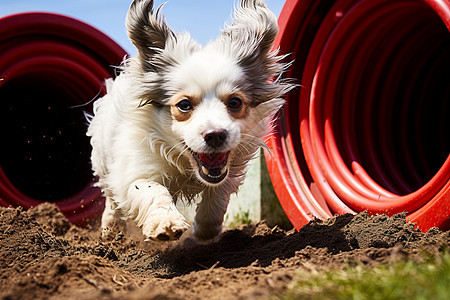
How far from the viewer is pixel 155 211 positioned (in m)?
3.23

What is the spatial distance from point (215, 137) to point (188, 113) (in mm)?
306

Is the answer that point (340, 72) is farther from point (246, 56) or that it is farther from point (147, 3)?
point (147, 3)

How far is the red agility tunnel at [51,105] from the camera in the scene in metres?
5.29

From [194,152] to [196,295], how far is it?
142 centimetres

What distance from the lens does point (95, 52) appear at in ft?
18.8

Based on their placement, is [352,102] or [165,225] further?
[352,102]

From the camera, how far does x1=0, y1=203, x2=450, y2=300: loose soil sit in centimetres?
231

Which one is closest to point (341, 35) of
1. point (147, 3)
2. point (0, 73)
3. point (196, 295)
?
point (147, 3)

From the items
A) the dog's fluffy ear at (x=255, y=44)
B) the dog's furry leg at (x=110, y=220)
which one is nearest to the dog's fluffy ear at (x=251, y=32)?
the dog's fluffy ear at (x=255, y=44)

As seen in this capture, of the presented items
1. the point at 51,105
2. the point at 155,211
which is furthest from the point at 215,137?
the point at 51,105

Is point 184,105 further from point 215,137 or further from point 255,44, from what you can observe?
point 255,44

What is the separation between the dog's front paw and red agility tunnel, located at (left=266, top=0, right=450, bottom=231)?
1429mm

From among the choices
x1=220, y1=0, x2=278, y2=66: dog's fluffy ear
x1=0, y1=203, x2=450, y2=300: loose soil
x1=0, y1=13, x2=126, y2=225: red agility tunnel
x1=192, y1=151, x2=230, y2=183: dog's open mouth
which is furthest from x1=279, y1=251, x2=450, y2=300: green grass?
x1=0, y1=13, x2=126, y2=225: red agility tunnel

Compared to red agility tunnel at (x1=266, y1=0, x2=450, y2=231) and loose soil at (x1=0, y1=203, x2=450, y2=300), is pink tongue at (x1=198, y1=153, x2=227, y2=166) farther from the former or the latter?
red agility tunnel at (x1=266, y1=0, x2=450, y2=231)
